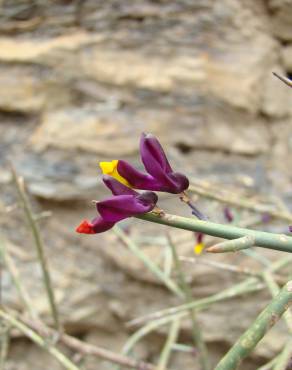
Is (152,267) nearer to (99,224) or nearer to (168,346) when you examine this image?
(168,346)

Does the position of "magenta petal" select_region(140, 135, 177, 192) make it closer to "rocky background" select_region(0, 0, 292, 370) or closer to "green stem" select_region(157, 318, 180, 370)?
"green stem" select_region(157, 318, 180, 370)

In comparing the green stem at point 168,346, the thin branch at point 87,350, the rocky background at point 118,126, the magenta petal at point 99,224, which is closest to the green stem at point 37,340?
the thin branch at point 87,350

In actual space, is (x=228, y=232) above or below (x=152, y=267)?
above

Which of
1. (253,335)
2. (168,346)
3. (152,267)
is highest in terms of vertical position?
(253,335)

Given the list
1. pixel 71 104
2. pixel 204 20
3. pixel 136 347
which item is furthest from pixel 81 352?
pixel 204 20

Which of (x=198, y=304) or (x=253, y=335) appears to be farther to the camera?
(x=198, y=304)

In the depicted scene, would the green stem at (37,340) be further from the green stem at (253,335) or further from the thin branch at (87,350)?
the green stem at (253,335)

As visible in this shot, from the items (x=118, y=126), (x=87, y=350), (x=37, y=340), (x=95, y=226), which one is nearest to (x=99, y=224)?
(x=95, y=226)
